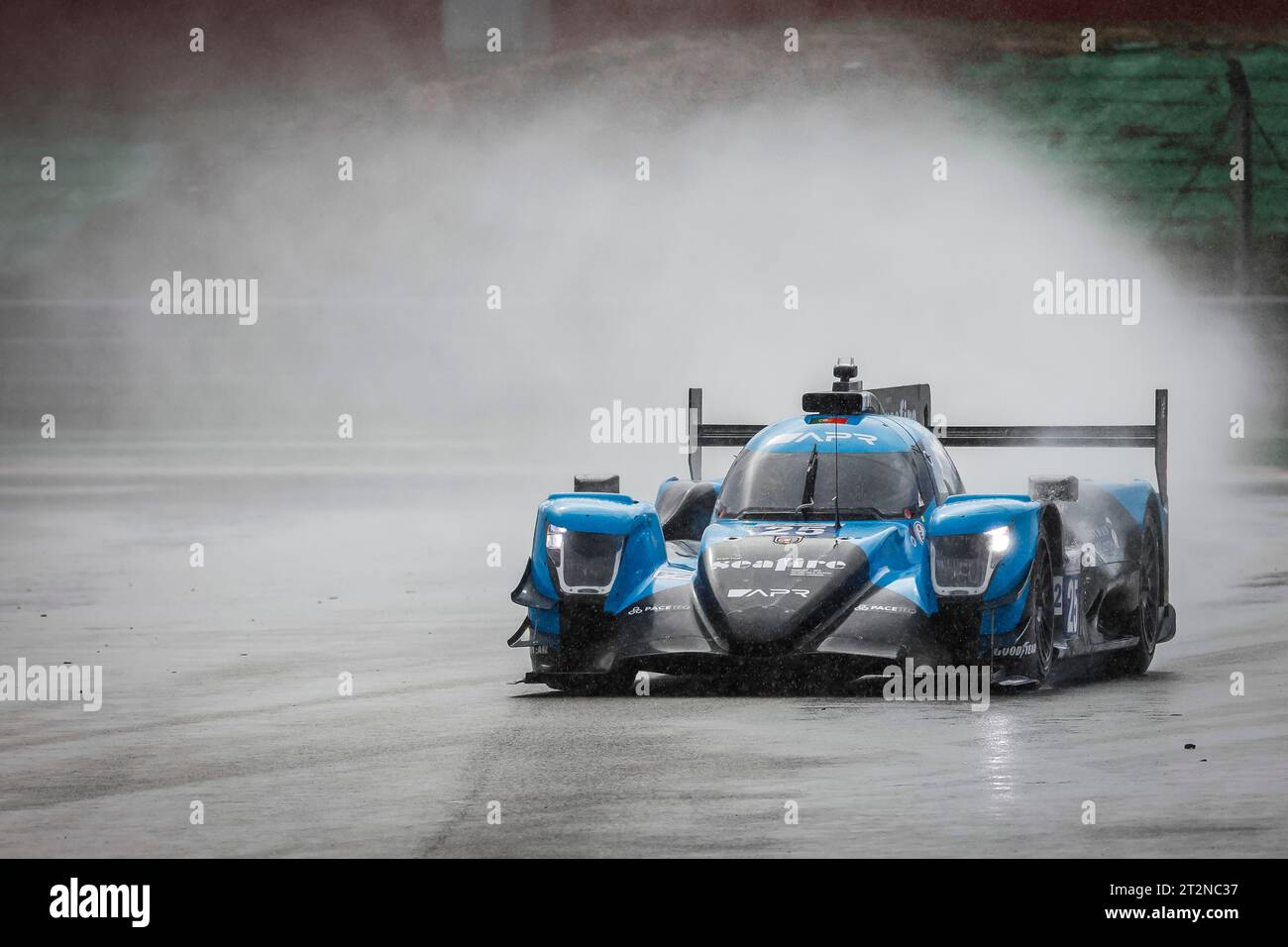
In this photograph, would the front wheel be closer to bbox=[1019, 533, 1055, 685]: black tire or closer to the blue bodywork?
the blue bodywork

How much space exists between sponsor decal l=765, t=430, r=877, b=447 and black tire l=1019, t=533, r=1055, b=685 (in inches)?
49.1

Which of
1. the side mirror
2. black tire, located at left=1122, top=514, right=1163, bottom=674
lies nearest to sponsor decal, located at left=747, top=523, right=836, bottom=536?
the side mirror

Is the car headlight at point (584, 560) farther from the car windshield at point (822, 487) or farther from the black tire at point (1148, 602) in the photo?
the black tire at point (1148, 602)

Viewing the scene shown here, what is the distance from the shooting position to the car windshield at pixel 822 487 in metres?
12.5

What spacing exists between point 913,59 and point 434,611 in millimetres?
30934

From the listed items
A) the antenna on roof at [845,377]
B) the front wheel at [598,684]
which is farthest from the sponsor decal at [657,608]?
the antenna on roof at [845,377]

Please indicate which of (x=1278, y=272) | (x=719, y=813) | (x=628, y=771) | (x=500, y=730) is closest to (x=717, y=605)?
(x=500, y=730)

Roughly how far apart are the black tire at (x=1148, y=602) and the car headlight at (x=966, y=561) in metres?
2.36

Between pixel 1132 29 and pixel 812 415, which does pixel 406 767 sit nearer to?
pixel 812 415

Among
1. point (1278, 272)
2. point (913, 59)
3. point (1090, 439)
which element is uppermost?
point (913, 59)

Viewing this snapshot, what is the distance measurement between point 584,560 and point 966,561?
2095 mm

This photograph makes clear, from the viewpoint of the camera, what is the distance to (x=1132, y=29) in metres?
51.1

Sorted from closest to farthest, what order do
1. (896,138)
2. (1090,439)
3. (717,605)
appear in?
(717,605)
(1090,439)
(896,138)

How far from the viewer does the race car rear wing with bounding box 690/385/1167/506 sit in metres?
14.8
